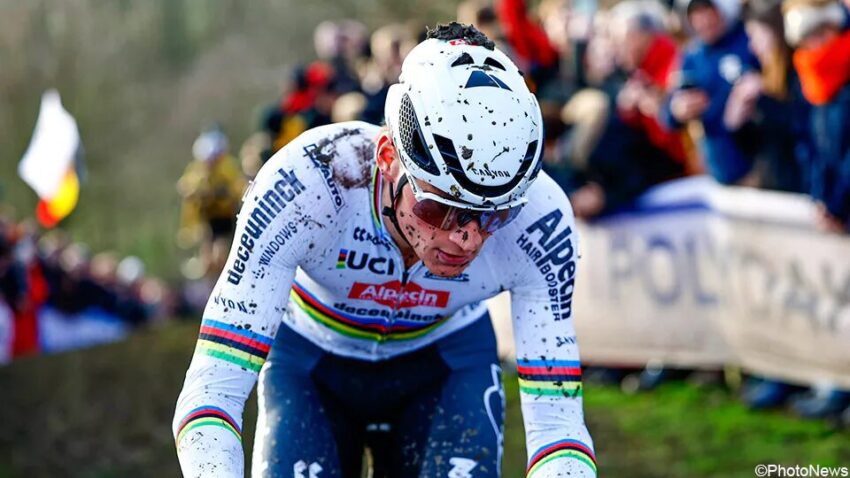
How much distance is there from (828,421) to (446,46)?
5.21m

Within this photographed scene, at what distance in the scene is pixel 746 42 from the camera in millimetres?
9031

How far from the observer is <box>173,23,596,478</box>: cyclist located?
3.84m

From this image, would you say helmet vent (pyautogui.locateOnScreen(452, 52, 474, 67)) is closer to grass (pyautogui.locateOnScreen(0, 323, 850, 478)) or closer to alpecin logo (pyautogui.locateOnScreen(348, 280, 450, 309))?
alpecin logo (pyautogui.locateOnScreen(348, 280, 450, 309))

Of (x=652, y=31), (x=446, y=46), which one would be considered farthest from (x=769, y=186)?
→ (x=446, y=46)

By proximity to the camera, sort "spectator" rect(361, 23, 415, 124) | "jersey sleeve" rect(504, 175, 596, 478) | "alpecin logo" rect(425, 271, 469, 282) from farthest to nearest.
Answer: "spectator" rect(361, 23, 415, 124) < "alpecin logo" rect(425, 271, 469, 282) < "jersey sleeve" rect(504, 175, 596, 478)

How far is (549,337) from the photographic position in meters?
4.36

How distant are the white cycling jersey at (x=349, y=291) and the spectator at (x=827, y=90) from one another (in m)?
4.23

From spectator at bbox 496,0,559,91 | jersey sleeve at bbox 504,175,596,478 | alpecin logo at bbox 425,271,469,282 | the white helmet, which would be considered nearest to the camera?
the white helmet

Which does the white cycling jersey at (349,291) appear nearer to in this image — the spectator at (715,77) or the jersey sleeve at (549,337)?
the jersey sleeve at (549,337)

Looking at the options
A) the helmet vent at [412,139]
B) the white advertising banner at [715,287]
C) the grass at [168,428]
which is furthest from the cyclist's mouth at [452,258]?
the white advertising banner at [715,287]

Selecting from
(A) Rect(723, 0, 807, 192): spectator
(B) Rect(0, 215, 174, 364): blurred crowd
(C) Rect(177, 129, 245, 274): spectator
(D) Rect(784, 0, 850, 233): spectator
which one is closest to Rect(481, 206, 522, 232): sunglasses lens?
(D) Rect(784, 0, 850, 233): spectator

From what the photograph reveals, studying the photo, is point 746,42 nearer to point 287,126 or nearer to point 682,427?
point 682,427

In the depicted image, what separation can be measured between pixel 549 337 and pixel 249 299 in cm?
94

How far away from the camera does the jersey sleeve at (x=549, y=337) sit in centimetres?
433
